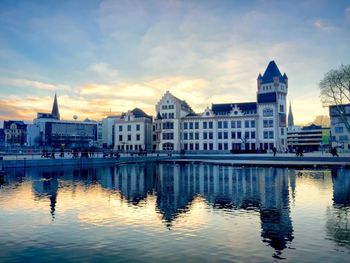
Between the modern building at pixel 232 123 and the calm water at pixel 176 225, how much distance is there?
245 feet

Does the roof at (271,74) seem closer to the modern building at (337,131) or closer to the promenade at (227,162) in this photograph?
the modern building at (337,131)

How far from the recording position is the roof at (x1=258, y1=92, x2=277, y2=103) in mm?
102100

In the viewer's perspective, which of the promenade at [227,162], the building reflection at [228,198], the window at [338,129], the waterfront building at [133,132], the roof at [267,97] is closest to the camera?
the building reflection at [228,198]

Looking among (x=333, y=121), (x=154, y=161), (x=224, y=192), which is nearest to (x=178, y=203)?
(x=224, y=192)

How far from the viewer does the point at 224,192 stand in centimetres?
2812

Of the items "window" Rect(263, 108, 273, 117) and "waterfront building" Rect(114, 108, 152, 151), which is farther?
"waterfront building" Rect(114, 108, 152, 151)

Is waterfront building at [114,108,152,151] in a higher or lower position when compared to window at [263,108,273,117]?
lower

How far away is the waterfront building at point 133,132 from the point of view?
114 m

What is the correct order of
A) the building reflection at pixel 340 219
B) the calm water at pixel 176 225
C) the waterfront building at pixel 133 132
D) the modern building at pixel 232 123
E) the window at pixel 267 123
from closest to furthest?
the calm water at pixel 176 225 → the building reflection at pixel 340 219 → the window at pixel 267 123 → the modern building at pixel 232 123 → the waterfront building at pixel 133 132

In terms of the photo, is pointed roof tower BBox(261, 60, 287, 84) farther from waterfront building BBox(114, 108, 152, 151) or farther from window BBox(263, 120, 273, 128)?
waterfront building BBox(114, 108, 152, 151)

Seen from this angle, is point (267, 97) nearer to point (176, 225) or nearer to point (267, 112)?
point (267, 112)

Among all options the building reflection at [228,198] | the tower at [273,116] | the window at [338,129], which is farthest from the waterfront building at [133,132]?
the building reflection at [228,198]

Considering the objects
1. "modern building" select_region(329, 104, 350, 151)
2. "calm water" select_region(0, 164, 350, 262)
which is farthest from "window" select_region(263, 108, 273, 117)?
"calm water" select_region(0, 164, 350, 262)

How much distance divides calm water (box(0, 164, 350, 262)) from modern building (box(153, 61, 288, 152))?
245 ft
